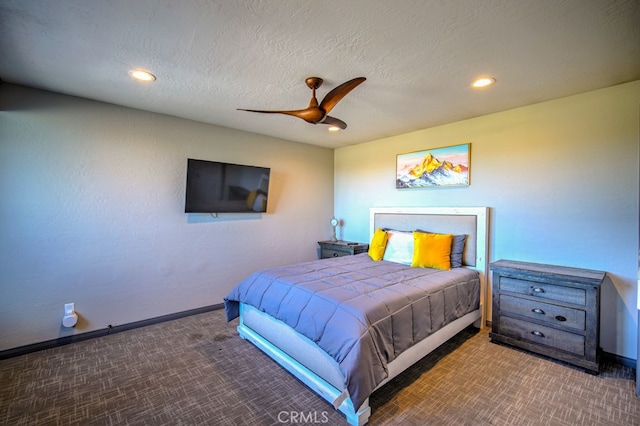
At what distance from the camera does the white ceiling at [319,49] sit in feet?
5.19

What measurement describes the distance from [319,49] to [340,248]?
10.3ft

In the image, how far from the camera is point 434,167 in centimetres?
381

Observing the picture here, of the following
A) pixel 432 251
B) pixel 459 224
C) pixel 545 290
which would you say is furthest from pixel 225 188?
pixel 545 290

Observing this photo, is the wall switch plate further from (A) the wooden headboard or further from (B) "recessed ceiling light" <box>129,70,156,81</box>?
(A) the wooden headboard

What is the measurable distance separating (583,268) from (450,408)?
193 cm

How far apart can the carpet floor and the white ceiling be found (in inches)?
96.1

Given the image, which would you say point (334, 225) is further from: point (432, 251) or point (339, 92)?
point (339, 92)

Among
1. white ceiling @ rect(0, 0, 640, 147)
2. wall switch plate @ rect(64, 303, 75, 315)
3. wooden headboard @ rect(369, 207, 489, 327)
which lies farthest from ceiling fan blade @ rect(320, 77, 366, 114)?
wall switch plate @ rect(64, 303, 75, 315)

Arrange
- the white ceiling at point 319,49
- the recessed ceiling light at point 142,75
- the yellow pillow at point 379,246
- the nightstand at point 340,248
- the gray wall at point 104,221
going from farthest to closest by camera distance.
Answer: the nightstand at point 340,248 → the yellow pillow at point 379,246 → the gray wall at point 104,221 → the recessed ceiling light at point 142,75 → the white ceiling at point 319,49

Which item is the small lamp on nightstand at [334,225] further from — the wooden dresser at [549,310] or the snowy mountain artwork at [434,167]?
the wooden dresser at [549,310]

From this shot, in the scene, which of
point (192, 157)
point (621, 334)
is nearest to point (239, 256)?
point (192, 157)

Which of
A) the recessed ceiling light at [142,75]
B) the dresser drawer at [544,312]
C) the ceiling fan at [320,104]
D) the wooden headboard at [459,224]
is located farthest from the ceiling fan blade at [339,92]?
the dresser drawer at [544,312]

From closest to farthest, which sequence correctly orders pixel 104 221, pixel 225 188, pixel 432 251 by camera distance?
pixel 104 221
pixel 432 251
pixel 225 188

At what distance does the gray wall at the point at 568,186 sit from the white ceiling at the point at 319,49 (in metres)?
0.26
